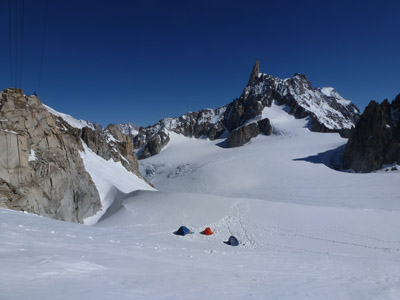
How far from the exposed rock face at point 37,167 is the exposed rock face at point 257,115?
216 ft

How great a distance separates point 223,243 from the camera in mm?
15656

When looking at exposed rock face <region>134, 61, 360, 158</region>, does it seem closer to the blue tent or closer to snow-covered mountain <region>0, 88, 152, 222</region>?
snow-covered mountain <region>0, 88, 152, 222</region>

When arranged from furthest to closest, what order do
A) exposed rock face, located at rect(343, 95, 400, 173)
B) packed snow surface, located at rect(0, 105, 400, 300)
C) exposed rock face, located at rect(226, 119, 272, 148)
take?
exposed rock face, located at rect(226, 119, 272, 148), exposed rock face, located at rect(343, 95, 400, 173), packed snow surface, located at rect(0, 105, 400, 300)

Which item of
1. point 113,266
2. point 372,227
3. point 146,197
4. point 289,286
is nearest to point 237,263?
point 289,286

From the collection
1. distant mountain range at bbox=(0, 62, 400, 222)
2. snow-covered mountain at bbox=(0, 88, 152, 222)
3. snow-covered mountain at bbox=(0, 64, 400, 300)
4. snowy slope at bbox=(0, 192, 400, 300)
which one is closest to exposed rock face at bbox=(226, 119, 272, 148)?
distant mountain range at bbox=(0, 62, 400, 222)

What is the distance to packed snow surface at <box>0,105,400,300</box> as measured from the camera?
4.36m

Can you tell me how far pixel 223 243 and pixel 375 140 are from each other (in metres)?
48.3

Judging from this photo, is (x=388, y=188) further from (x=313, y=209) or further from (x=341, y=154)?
(x=341, y=154)

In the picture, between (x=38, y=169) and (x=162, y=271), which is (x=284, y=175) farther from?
(x=162, y=271)

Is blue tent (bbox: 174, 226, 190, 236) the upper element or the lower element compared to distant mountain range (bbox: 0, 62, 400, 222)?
lower

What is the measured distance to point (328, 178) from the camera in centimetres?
4353

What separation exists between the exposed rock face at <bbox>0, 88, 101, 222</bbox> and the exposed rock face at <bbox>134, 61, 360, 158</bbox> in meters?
65.8

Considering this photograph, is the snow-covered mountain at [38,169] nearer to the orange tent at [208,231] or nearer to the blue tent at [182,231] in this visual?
the blue tent at [182,231]

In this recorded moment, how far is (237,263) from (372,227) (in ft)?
49.9
